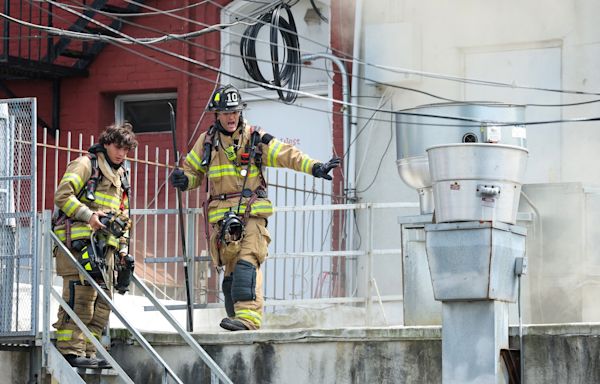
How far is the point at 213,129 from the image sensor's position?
37.2ft

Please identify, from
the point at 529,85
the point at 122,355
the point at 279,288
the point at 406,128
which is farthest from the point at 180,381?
the point at 529,85

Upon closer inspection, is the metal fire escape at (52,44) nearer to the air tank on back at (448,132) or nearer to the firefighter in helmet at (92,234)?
the firefighter in helmet at (92,234)

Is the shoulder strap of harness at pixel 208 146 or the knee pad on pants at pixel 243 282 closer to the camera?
the knee pad on pants at pixel 243 282

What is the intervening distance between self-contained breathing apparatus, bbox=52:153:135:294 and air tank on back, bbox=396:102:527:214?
225 cm

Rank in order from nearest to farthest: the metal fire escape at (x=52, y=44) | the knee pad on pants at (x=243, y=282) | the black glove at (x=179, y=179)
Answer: the knee pad on pants at (x=243, y=282) → the black glove at (x=179, y=179) → the metal fire escape at (x=52, y=44)

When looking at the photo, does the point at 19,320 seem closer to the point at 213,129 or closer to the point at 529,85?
the point at 213,129

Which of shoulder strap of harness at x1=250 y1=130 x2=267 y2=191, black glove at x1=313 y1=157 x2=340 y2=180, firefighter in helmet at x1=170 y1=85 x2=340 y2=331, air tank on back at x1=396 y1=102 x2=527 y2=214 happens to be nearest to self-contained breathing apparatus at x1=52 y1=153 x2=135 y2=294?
firefighter in helmet at x1=170 y1=85 x2=340 y2=331

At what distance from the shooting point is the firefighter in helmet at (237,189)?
10922 millimetres

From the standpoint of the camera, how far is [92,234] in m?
10.7

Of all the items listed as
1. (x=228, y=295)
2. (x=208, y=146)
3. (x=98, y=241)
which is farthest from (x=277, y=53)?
(x=98, y=241)

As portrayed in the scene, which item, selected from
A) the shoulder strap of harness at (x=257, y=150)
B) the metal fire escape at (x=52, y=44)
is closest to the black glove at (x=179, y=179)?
the shoulder strap of harness at (x=257, y=150)

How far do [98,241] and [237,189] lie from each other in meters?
1.14

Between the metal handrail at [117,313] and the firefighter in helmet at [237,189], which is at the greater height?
the firefighter in helmet at [237,189]

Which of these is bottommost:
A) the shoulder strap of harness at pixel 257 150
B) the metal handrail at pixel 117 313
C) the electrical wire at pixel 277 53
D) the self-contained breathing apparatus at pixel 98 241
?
the metal handrail at pixel 117 313
